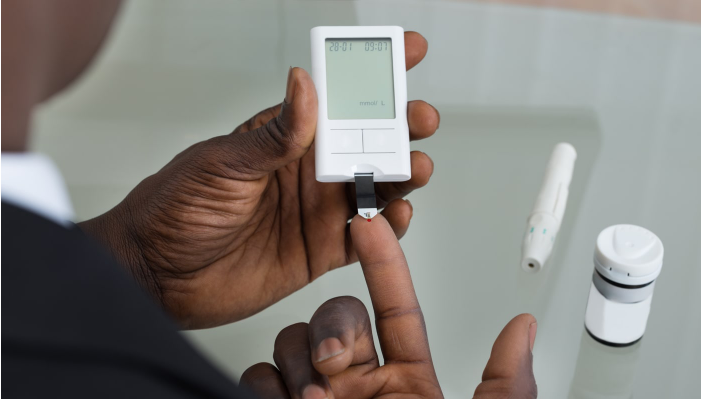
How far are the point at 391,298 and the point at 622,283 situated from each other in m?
0.26

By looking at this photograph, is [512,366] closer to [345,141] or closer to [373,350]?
[373,350]

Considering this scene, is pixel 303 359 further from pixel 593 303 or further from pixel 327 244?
pixel 593 303

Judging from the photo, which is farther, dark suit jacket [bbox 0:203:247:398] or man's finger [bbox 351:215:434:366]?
man's finger [bbox 351:215:434:366]

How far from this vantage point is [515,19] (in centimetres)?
114

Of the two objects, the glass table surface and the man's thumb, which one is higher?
the man's thumb

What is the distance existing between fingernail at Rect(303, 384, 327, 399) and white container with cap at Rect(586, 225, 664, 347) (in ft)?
1.11

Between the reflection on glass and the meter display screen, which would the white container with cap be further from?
the meter display screen

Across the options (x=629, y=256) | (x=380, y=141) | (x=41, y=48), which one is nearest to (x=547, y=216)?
(x=629, y=256)

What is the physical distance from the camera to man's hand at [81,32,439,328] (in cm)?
65

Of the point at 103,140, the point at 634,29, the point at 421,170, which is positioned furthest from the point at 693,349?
the point at 103,140

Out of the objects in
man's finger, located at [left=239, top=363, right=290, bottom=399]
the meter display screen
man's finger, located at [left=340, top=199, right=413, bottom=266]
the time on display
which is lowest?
man's finger, located at [left=239, top=363, right=290, bottom=399]

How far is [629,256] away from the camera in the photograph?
0.64 metres

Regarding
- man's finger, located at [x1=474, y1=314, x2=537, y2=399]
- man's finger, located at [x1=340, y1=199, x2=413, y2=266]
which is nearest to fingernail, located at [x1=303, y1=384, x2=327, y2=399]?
man's finger, located at [x1=474, y1=314, x2=537, y2=399]

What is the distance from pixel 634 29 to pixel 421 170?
0.67 m
